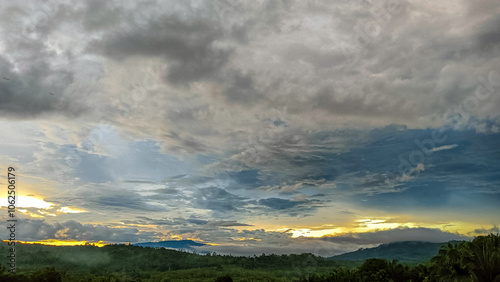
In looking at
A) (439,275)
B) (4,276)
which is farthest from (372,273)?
(4,276)

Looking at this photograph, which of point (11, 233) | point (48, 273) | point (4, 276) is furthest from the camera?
point (48, 273)

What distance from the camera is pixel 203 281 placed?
18650 cm

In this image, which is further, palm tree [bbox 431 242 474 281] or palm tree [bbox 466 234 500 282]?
palm tree [bbox 431 242 474 281]

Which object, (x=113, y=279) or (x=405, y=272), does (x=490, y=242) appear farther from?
(x=113, y=279)

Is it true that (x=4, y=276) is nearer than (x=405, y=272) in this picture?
Yes

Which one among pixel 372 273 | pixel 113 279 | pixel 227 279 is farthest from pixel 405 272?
pixel 113 279

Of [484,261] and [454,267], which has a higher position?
[484,261]

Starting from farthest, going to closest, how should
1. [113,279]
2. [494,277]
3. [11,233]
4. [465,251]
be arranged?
[113,279]
[465,251]
[494,277]
[11,233]

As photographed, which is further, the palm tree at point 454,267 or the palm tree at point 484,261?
the palm tree at point 454,267

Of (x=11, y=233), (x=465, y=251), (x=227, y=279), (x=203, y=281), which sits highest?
(x=11, y=233)

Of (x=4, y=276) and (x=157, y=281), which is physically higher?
(x=4, y=276)

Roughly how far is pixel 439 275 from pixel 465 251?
4773 mm

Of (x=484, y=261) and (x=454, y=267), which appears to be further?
(x=454, y=267)

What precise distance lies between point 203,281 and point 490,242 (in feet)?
524
